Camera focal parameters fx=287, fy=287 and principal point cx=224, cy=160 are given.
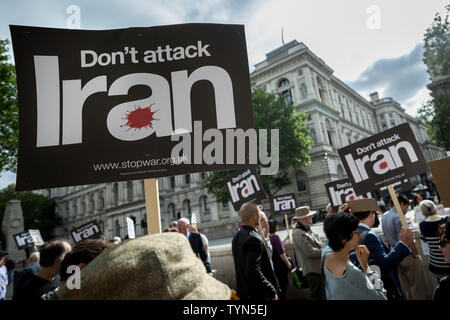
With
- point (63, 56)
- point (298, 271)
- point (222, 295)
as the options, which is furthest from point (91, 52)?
point (298, 271)

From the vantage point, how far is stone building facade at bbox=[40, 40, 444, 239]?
3105 cm

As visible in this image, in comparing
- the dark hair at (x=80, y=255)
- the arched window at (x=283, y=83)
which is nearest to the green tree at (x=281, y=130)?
the arched window at (x=283, y=83)

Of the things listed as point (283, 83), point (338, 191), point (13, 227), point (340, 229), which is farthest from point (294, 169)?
point (340, 229)

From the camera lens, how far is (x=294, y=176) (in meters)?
32.0

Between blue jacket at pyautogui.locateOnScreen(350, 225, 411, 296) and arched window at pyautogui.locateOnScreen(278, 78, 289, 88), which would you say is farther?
arched window at pyautogui.locateOnScreen(278, 78, 289, 88)

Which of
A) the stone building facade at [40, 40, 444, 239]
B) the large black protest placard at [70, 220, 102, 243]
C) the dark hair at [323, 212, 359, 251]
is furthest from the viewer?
the stone building facade at [40, 40, 444, 239]

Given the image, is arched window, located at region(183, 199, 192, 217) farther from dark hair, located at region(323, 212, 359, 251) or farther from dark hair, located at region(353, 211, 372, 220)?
dark hair, located at region(323, 212, 359, 251)

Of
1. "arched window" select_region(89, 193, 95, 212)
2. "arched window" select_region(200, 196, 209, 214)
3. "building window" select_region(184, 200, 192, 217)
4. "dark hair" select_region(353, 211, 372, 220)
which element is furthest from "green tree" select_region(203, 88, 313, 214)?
"arched window" select_region(89, 193, 95, 212)

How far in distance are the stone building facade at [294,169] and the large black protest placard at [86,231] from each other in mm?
13136

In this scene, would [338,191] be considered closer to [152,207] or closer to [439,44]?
[152,207]

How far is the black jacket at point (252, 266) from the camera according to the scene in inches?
108

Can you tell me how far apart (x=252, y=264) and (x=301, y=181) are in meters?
30.1

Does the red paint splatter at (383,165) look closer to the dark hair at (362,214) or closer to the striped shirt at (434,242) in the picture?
the striped shirt at (434,242)

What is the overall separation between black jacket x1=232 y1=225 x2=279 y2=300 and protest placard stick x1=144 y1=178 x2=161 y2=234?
4.54 ft
